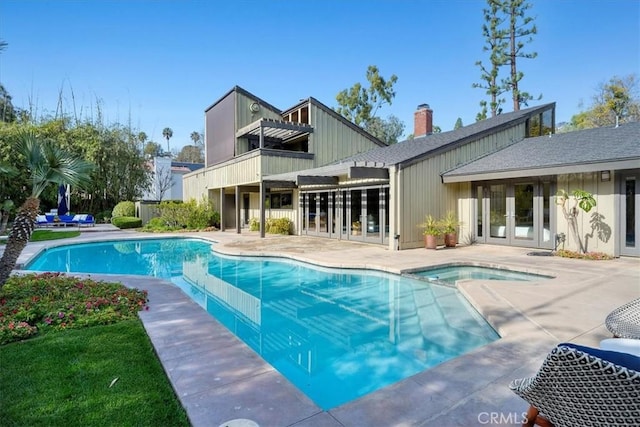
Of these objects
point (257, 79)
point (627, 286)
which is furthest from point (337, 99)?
point (627, 286)

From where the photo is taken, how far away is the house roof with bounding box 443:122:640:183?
30.8ft

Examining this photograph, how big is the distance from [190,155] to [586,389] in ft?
199

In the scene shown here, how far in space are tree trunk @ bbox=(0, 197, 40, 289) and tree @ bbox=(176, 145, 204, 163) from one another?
5370cm

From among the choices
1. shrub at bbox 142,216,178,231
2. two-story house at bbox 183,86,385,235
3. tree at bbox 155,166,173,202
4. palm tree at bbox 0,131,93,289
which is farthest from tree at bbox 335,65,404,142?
palm tree at bbox 0,131,93,289

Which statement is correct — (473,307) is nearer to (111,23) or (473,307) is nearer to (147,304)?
(147,304)

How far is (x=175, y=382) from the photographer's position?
3.16m

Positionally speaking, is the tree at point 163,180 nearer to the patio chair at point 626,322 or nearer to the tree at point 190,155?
the tree at point 190,155

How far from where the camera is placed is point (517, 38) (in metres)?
24.4

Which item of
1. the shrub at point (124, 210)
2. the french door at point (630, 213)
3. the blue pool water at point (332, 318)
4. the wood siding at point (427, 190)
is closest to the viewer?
the blue pool water at point (332, 318)

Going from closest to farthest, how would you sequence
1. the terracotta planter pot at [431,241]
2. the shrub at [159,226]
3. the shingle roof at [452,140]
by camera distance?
the terracotta planter pot at [431,241], the shingle roof at [452,140], the shrub at [159,226]

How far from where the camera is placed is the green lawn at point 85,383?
8.59ft

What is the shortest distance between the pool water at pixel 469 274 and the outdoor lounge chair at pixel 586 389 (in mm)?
6207

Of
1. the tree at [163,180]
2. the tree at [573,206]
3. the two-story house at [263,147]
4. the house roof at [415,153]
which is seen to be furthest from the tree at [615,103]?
the tree at [163,180]

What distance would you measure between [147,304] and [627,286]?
841 centimetres
